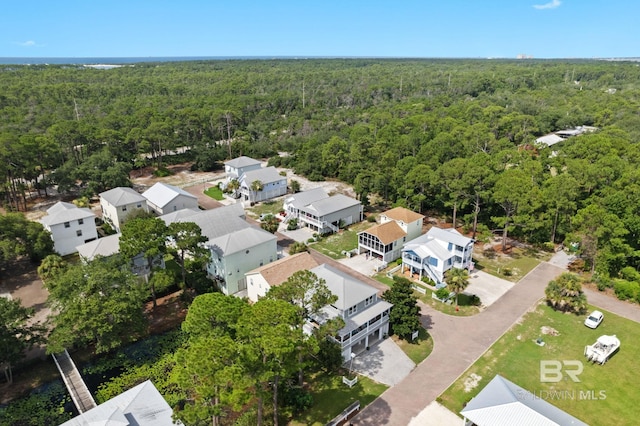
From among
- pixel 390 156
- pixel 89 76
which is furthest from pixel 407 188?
pixel 89 76

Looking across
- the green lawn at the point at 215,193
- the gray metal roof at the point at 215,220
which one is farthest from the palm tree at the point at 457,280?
the green lawn at the point at 215,193

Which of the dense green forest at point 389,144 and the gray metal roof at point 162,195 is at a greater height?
the dense green forest at point 389,144

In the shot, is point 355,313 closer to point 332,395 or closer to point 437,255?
point 332,395

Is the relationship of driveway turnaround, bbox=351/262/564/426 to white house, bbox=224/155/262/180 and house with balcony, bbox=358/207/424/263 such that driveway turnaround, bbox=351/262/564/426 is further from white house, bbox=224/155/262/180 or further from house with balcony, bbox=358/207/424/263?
white house, bbox=224/155/262/180

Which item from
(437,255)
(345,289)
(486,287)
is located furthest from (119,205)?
(486,287)

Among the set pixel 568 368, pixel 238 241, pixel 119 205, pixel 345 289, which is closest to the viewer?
pixel 568 368

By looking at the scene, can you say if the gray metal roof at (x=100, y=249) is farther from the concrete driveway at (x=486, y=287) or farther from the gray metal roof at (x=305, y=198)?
the concrete driveway at (x=486, y=287)
